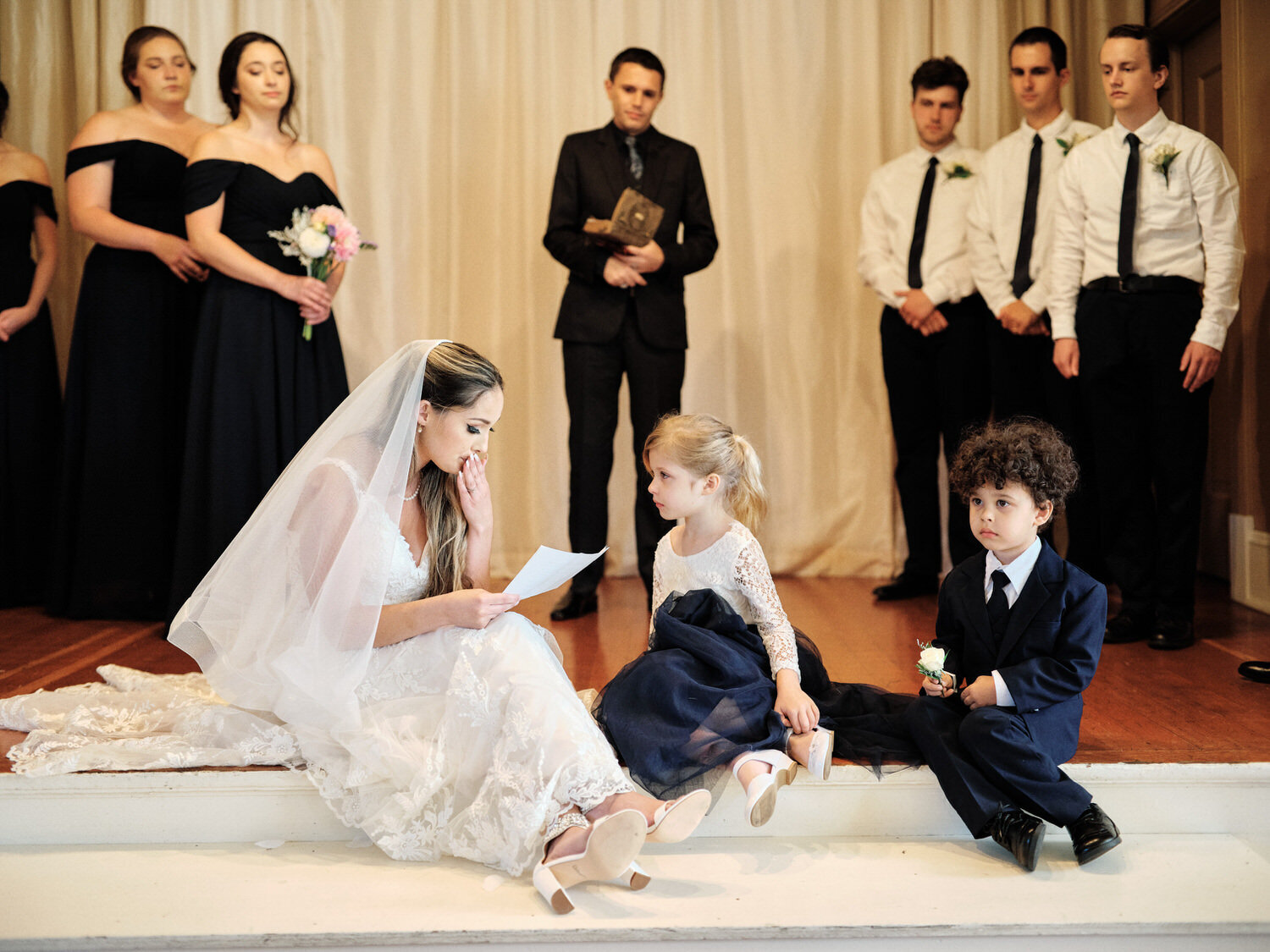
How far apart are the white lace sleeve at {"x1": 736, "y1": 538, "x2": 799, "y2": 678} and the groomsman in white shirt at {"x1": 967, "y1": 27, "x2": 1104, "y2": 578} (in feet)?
6.20

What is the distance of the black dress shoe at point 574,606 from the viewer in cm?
393

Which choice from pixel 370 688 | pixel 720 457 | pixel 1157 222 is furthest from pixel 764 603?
pixel 1157 222

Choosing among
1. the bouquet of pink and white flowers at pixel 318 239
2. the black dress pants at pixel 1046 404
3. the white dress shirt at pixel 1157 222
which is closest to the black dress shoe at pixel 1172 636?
the black dress pants at pixel 1046 404

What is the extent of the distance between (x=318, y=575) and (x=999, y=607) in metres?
1.44

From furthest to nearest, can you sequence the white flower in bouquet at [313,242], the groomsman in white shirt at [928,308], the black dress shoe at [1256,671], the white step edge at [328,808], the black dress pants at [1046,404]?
1. the groomsman in white shirt at [928,308]
2. the black dress pants at [1046,404]
3. the white flower in bouquet at [313,242]
4. the black dress shoe at [1256,671]
5. the white step edge at [328,808]

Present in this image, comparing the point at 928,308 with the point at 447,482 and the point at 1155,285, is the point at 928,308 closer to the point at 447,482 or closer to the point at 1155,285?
the point at 1155,285

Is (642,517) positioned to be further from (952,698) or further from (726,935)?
(726,935)

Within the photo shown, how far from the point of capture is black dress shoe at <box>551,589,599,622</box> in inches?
155

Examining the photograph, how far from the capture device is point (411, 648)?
2332 mm

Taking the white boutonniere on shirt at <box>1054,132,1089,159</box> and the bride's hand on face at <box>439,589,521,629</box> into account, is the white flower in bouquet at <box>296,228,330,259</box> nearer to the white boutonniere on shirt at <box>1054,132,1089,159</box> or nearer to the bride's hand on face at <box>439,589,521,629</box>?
the bride's hand on face at <box>439,589,521,629</box>

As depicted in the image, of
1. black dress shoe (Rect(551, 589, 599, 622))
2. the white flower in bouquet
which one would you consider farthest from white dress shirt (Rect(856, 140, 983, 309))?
the white flower in bouquet

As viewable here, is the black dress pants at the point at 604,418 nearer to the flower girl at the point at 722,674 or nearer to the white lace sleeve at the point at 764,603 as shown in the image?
the flower girl at the point at 722,674

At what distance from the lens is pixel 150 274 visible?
3.97 m

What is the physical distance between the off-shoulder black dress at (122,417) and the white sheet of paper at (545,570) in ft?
7.14
